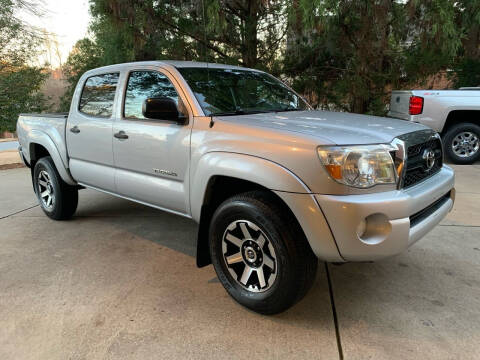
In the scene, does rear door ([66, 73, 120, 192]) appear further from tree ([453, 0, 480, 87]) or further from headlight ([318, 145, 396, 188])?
tree ([453, 0, 480, 87])

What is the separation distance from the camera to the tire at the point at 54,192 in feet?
14.9

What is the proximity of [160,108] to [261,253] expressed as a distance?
1.30 metres

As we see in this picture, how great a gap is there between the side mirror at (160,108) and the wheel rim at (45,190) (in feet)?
7.94

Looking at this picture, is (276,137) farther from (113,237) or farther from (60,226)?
(60,226)

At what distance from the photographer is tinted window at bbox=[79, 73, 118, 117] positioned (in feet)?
12.6

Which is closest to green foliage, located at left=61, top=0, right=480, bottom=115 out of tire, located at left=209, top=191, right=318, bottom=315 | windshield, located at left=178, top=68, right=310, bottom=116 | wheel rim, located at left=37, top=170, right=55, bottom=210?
windshield, located at left=178, top=68, right=310, bottom=116

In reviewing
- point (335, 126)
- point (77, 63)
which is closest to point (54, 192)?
point (335, 126)

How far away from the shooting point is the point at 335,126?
2633mm

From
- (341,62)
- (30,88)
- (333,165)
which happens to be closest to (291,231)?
(333,165)

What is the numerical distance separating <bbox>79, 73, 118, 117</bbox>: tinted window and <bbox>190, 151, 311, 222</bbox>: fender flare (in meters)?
1.48

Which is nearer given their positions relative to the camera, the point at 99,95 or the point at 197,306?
the point at 197,306

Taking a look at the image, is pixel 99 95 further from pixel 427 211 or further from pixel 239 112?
pixel 427 211

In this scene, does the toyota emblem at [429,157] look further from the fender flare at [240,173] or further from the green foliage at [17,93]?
the green foliage at [17,93]

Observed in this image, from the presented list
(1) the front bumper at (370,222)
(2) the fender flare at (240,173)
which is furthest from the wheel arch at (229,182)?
(1) the front bumper at (370,222)
